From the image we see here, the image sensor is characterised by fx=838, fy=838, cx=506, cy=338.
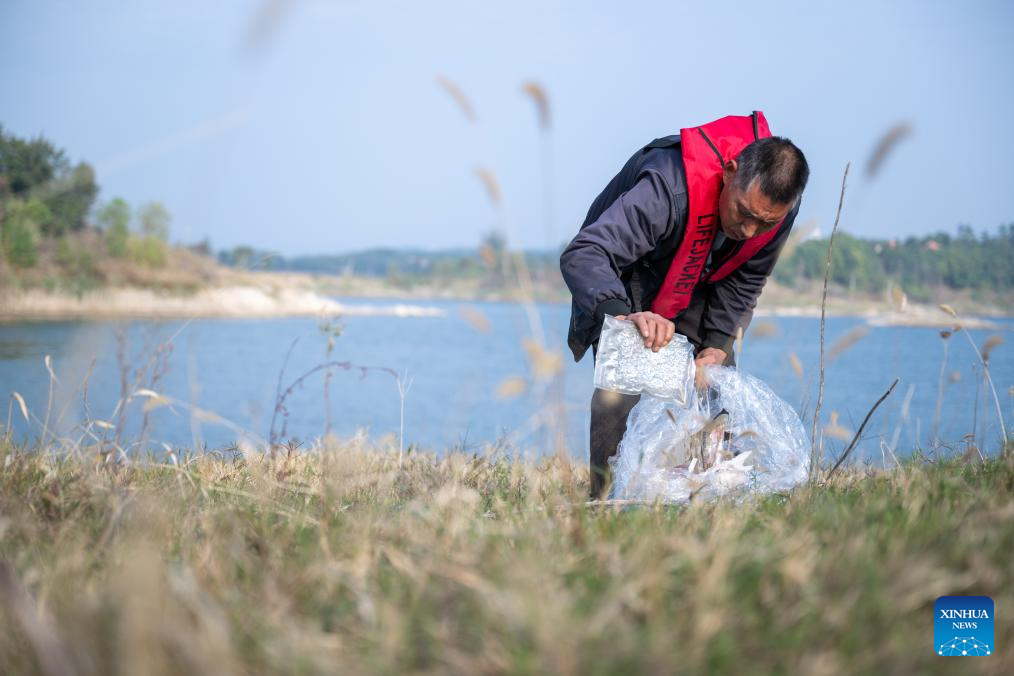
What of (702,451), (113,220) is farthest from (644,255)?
(113,220)

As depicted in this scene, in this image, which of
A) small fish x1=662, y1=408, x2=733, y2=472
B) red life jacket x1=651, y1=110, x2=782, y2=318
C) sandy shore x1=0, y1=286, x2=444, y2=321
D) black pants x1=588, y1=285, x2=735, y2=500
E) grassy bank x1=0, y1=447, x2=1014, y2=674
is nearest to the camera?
grassy bank x1=0, y1=447, x2=1014, y2=674

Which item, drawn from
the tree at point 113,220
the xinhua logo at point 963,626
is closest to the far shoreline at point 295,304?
the xinhua logo at point 963,626

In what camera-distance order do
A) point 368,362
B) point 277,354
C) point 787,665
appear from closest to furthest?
point 787,665, point 368,362, point 277,354

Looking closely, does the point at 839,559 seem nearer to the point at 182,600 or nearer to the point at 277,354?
the point at 182,600

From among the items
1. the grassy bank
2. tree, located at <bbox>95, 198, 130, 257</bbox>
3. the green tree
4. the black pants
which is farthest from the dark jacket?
tree, located at <bbox>95, 198, 130, 257</bbox>

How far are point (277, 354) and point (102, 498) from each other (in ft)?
102

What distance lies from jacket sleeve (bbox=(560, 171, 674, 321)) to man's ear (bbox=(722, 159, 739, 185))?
0.71 feet

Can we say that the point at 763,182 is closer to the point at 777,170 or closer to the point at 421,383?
the point at 777,170

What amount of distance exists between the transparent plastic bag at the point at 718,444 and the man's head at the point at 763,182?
61 cm

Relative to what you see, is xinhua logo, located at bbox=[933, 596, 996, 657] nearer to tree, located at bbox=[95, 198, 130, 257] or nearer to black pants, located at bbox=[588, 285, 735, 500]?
black pants, located at bbox=[588, 285, 735, 500]

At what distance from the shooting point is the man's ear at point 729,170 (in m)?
3.08

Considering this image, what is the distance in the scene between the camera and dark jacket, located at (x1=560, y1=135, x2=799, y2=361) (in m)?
3.01

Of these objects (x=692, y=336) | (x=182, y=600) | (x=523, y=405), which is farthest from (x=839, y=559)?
(x=523, y=405)

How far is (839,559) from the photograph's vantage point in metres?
1.73
